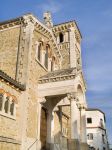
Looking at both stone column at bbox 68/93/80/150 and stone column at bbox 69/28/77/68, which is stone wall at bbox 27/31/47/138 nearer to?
stone column at bbox 68/93/80/150

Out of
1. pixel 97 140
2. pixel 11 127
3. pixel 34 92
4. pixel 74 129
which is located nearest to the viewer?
pixel 11 127

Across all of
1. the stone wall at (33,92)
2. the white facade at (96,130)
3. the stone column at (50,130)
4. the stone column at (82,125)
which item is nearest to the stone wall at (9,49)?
the stone wall at (33,92)

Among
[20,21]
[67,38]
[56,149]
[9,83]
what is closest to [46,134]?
[56,149]

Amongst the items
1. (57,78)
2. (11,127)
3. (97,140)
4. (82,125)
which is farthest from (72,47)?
(97,140)

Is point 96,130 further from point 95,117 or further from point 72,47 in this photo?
point 72,47

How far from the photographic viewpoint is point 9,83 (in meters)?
14.5

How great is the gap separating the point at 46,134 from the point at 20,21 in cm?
951

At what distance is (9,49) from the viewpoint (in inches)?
717

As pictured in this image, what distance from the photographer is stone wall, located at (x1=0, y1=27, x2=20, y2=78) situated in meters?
17.4

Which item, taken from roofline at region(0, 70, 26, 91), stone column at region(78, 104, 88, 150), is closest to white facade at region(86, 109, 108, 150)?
stone column at region(78, 104, 88, 150)

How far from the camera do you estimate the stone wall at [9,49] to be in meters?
17.4

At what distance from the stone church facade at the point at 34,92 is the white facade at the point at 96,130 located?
29.0 m

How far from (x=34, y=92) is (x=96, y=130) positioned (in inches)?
1469

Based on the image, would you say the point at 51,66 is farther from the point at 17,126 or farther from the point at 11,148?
the point at 11,148
